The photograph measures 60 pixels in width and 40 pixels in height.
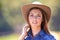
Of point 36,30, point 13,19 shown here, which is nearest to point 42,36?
point 36,30

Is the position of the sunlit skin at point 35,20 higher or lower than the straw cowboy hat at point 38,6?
lower

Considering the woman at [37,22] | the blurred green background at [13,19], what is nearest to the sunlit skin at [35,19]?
the woman at [37,22]

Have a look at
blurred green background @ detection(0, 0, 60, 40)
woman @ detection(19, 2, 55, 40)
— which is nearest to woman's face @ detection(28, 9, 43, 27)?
woman @ detection(19, 2, 55, 40)

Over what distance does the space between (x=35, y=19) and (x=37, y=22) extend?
2cm

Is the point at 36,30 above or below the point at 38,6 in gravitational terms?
below

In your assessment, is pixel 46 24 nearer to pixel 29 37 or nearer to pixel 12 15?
pixel 29 37

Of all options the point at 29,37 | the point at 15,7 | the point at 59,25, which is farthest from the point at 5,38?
the point at 29,37

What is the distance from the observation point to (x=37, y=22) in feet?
3.26

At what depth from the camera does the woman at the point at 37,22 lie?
0.99 metres

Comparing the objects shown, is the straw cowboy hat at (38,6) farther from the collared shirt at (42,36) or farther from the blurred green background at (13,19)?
the blurred green background at (13,19)

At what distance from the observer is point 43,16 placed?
102cm

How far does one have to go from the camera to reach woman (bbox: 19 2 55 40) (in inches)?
38.9

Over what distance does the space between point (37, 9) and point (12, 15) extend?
1126mm

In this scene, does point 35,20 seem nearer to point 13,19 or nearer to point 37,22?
point 37,22
